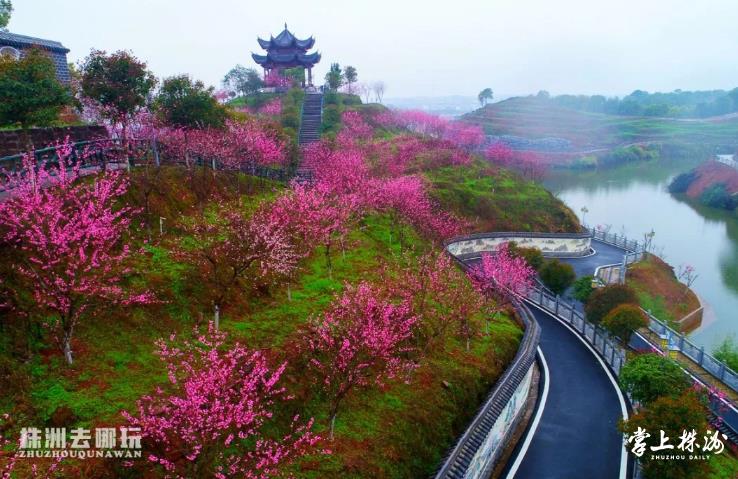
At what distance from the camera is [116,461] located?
12.1 meters

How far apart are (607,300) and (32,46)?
134ft

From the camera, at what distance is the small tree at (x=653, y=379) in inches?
831

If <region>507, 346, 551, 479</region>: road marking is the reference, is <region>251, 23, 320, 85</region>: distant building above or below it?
above

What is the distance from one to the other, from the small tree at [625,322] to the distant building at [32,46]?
38648mm

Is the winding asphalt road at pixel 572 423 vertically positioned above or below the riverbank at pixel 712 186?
below

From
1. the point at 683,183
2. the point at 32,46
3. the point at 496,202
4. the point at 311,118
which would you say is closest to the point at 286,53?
the point at 311,118

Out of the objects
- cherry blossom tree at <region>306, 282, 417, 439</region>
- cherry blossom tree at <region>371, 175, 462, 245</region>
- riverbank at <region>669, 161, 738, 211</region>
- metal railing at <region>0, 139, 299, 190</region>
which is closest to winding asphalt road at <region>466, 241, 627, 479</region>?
cherry blossom tree at <region>306, 282, 417, 439</region>

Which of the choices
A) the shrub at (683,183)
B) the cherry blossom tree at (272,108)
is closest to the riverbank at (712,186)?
the shrub at (683,183)

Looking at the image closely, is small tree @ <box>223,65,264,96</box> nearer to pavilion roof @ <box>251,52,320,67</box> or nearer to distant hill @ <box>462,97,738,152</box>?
pavilion roof @ <box>251,52,320,67</box>

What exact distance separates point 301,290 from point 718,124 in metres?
180

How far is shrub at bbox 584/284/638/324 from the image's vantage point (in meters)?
31.5

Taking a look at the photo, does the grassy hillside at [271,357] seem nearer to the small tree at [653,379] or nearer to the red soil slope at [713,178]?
the small tree at [653,379]

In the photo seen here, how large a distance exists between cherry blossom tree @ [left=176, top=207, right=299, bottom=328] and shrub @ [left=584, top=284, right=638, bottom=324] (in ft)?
67.0

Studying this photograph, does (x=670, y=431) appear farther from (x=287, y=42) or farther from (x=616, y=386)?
(x=287, y=42)
